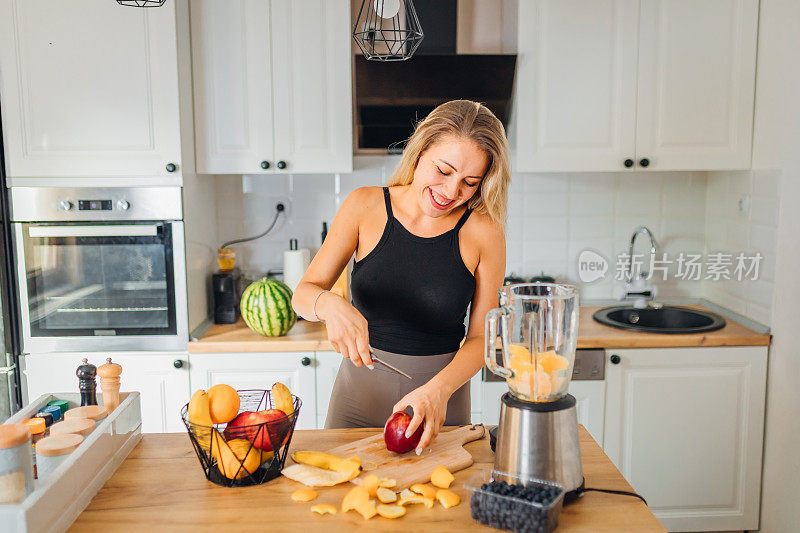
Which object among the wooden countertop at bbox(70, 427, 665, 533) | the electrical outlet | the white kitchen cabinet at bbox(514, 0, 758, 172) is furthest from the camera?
the electrical outlet

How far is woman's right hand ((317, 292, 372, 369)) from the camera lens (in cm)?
143

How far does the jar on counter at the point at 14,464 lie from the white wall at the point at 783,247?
7.95 ft

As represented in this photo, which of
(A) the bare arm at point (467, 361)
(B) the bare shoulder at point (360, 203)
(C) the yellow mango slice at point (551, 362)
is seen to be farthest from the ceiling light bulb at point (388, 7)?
(C) the yellow mango slice at point (551, 362)

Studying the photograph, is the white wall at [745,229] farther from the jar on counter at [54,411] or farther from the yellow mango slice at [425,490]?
the jar on counter at [54,411]

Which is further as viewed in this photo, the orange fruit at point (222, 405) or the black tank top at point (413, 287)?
the black tank top at point (413, 287)

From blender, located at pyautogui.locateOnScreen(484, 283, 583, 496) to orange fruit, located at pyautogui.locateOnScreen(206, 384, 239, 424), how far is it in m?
0.49

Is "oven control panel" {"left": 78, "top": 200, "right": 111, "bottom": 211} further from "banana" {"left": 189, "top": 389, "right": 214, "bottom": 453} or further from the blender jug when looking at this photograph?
the blender jug

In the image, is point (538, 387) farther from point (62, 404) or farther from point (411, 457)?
point (62, 404)

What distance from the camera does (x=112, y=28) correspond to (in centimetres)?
247

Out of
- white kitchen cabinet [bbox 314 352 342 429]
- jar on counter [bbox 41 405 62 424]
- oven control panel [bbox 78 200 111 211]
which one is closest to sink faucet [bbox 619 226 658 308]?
white kitchen cabinet [bbox 314 352 342 429]

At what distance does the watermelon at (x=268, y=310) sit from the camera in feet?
8.69

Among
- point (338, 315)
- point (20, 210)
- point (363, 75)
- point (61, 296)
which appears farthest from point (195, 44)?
point (338, 315)

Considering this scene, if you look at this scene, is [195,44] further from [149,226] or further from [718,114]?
[718,114]

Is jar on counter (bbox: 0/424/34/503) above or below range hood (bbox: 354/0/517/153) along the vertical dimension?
below
